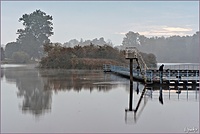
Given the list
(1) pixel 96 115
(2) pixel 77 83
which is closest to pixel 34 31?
(2) pixel 77 83

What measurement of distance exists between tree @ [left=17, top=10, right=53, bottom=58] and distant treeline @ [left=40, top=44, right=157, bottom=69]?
34257 mm

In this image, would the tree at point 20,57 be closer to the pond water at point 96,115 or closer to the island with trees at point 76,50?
the island with trees at point 76,50

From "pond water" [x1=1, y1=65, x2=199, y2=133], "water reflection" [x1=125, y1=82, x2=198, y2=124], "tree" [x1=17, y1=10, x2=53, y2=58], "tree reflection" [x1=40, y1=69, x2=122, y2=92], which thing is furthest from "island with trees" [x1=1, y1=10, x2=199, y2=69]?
"pond water" [x1=1, y1=65, x2=199, y2=133]

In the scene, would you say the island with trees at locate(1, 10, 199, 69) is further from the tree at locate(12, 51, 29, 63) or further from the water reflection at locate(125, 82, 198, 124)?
the water reflection at locate(125, 82, 198, 124)

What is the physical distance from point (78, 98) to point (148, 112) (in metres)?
4.65

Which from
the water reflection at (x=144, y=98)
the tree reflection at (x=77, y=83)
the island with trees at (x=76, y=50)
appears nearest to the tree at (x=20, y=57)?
the island with trees at (x=76, y=50)

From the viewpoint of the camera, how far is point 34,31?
306ft

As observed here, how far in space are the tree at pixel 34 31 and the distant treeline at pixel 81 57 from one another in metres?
34.3

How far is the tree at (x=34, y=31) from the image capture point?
295ft

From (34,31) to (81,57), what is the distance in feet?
137

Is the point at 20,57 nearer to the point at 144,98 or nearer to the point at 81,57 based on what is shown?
the point at 81,57

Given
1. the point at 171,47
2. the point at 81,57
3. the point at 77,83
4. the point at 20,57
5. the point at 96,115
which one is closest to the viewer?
the point at 96,115

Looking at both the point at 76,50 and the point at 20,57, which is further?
the point at 20,57

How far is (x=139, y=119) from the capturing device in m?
11.1
